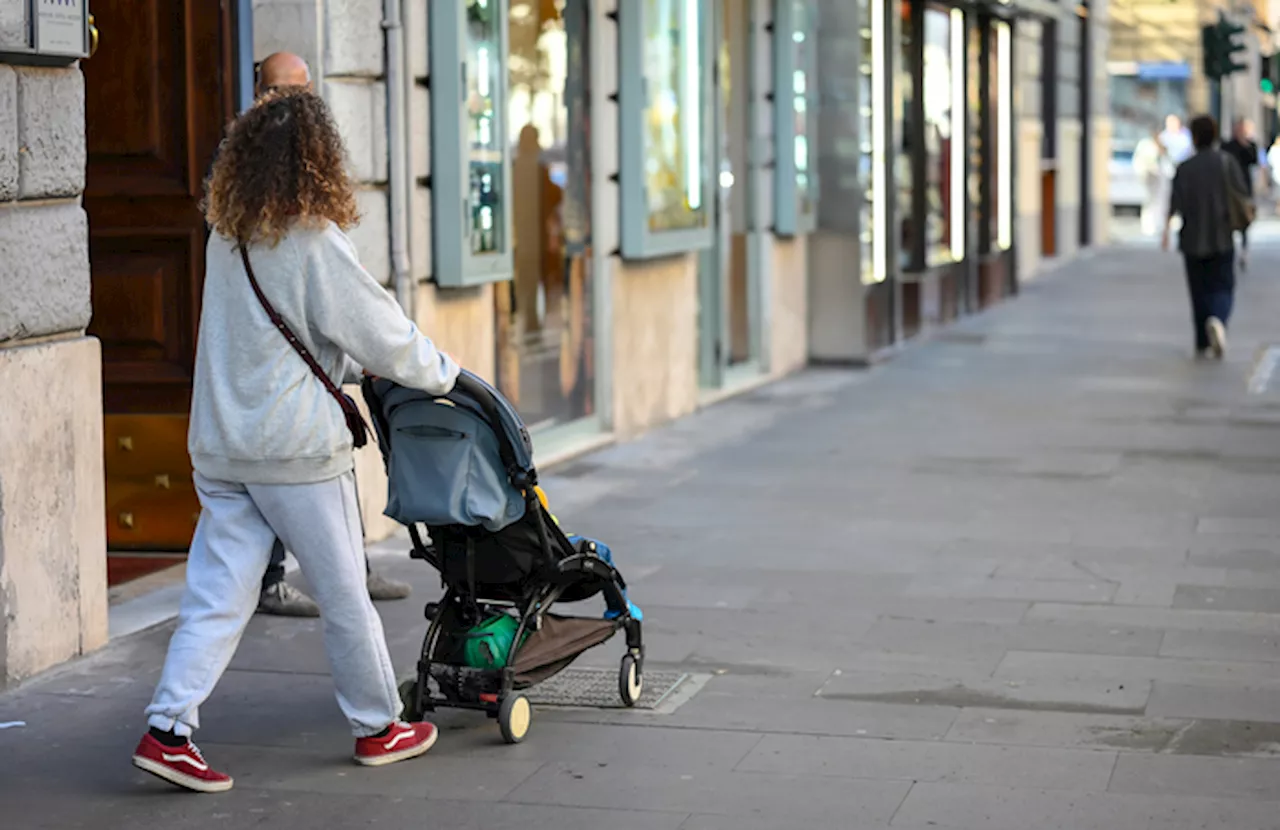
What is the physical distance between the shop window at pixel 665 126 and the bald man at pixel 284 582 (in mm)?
4755

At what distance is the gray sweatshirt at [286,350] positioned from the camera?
5.37 m

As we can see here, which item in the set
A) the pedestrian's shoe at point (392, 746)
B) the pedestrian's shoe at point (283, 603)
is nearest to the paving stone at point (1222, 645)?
the pedestrian's shoe at point (392, 746)

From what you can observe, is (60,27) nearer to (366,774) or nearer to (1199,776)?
(366,774)

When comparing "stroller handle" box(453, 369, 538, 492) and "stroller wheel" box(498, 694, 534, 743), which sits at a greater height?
"stroller handle" box(453, 369, 538, 492)

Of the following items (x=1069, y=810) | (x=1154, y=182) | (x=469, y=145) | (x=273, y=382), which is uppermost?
(x=1154, y=182)

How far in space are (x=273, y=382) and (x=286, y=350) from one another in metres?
0.08

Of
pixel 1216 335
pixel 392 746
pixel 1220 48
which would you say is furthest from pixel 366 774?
pixel 1220 48

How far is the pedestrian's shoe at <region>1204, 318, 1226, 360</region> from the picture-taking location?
1630cm

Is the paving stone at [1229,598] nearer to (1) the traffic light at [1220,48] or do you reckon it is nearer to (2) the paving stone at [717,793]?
(2) the paving stone at [717,793]

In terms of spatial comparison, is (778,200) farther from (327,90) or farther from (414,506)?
(414,506)

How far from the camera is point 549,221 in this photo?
38.5 feet

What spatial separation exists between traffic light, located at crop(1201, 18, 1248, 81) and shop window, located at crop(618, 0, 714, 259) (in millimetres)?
15554

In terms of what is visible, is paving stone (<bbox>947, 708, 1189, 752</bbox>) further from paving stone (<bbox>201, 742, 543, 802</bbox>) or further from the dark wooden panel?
the dark wooden panel

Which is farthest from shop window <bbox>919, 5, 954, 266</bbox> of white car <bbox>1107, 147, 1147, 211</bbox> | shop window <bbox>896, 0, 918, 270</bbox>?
white car <bbox>1107, 147, 1147, 211</bbox>
